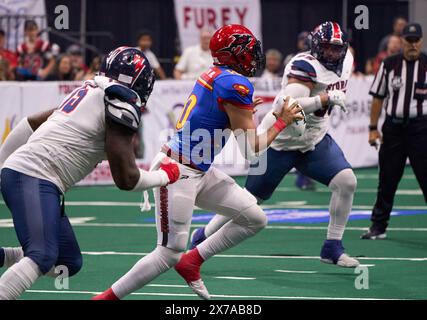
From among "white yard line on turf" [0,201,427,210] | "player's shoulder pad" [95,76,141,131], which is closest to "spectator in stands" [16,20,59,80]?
"white yard line on turf" [0,201,427,210]

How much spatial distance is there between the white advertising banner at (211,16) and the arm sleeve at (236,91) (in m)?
11.0

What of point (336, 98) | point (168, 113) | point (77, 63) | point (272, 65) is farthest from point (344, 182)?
point (272, 65)

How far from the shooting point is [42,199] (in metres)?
7.13

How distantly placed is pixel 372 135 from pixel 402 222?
1.61m

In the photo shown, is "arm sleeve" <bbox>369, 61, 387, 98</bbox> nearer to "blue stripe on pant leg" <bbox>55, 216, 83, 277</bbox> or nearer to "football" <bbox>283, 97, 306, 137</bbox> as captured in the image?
"football" <bbox>283, 97, 306, 137</bbox>

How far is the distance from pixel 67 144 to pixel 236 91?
1.25m

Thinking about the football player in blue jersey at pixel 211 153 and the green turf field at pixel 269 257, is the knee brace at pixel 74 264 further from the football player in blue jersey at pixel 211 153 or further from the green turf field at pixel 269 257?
the green turf field at pixel 269 257

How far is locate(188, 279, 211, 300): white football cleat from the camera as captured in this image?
27.5 feet

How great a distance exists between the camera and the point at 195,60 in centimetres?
1833

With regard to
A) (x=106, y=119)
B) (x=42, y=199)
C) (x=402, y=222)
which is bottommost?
(x=402, y=222)

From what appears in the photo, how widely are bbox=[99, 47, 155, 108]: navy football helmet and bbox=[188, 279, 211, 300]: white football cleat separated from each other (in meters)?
1.60

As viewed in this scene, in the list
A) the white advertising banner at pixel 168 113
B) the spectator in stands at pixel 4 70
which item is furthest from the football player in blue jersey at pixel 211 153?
the spectator in stands at pixel 4 70
